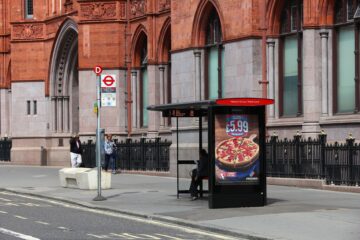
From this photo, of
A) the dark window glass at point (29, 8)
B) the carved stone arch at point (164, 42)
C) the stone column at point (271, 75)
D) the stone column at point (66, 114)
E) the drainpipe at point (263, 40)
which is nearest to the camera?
the drainpipe at point (263, 40)

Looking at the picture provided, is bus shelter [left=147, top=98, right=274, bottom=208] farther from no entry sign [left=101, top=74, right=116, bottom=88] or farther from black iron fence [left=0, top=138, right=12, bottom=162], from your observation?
black iron fence [left=0, top=138, right=12, bottom=162]

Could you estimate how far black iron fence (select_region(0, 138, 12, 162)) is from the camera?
49.5 metres

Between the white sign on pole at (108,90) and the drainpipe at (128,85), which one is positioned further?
the drainpipe at (128,85)

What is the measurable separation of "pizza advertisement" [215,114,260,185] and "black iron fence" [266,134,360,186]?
14.8 feet

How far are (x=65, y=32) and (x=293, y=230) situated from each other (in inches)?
1221

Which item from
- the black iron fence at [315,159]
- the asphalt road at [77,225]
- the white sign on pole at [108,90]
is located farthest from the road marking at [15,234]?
the black iron fence at [315,159]

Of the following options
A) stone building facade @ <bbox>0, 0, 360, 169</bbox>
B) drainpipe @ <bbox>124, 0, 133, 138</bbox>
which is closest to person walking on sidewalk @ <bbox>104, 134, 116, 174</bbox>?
stone building facade @ <bbox>0, 0, 360, 169</bbox>

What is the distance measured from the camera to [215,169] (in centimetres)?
1858

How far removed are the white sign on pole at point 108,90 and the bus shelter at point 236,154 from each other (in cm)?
304

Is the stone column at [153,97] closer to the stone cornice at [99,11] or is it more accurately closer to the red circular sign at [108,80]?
the stone cornice at [99,11]

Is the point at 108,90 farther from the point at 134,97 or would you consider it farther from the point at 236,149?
the point at 134,97

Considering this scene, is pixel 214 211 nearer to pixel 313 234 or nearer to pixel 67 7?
pixel 313 234

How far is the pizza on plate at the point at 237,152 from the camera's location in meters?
18.8

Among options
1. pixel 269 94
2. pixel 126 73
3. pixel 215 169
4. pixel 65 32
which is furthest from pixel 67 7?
pixel 215 169
